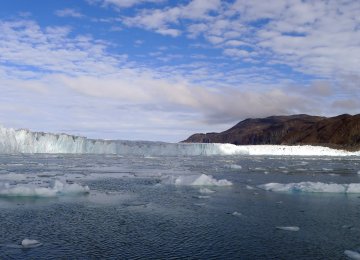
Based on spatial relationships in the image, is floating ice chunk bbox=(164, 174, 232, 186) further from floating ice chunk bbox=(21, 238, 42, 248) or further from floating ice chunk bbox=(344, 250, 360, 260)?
floating ice chunk bbox=(21, 238, 42, 248)

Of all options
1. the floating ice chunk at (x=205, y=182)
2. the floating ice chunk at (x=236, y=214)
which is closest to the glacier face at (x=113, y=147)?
the floating ice chunk at (x=205, y=182)

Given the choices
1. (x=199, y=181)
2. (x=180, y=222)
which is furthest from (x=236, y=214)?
(x=199, y=181)

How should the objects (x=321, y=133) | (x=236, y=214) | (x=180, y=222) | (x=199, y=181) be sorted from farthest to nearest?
(x=321, y=133) → (x=199, y=181) → (x=236, y=214) → (x=180, y=222)

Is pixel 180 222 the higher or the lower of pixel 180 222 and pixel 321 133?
the lower

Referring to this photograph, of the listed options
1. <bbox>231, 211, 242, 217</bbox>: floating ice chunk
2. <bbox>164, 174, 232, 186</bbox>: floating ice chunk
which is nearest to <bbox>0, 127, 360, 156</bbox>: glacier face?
<bbox>164, 174, 232, 186</bbox>: floating ice chunk

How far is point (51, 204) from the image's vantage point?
39.0 feet

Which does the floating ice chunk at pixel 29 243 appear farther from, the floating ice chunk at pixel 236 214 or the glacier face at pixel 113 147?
the glacier face at pixel 113 147

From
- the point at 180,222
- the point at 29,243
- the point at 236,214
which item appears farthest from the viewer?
the point at 236,214

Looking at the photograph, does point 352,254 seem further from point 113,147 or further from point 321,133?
point 321,133

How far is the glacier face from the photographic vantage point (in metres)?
48.7

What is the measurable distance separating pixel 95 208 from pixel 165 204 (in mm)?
2098

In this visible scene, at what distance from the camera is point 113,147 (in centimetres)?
5831

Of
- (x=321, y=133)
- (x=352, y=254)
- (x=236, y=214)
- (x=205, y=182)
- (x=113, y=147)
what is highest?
(x=321, y=133)

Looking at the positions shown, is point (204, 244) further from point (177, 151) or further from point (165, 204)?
point (177, 151)
